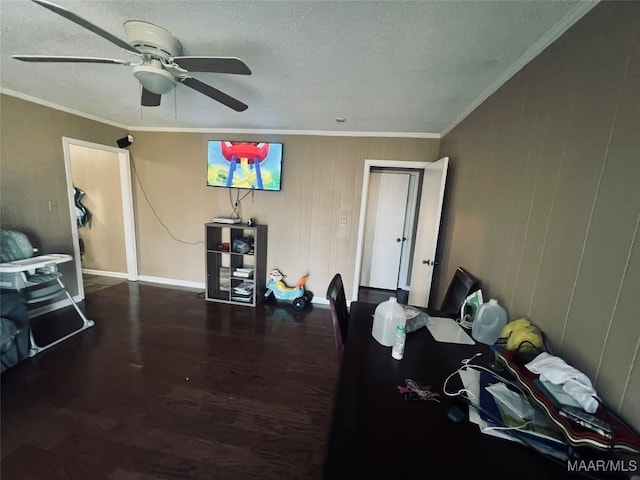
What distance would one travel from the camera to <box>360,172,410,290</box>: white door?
3908 mm

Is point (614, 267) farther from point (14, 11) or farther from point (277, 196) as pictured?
point (277, 196)

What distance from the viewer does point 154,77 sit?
54.5 inches

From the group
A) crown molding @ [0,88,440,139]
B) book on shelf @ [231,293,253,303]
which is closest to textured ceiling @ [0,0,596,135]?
crown molding @ [0,88,440,139]

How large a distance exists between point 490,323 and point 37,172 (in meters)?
4.33

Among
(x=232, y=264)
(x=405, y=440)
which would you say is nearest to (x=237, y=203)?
(x=232, y=264)

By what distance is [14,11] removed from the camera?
4.14 ft

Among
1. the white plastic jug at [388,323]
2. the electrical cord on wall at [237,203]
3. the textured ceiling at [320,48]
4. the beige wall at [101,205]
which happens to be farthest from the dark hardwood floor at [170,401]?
the textured ceiling at [320,48]

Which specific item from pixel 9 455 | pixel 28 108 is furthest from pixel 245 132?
pixel 9 455

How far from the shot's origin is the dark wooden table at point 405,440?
0.62 m

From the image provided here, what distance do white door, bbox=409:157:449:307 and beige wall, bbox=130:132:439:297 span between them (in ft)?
2.09

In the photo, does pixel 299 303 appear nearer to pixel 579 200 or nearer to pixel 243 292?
pixel 243 292

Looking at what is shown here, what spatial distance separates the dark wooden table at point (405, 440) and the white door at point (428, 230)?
5.14ft

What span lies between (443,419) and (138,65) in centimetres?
212

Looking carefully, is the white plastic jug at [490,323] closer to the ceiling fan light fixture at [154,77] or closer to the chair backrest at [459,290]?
the chair backrest at [459,290]
